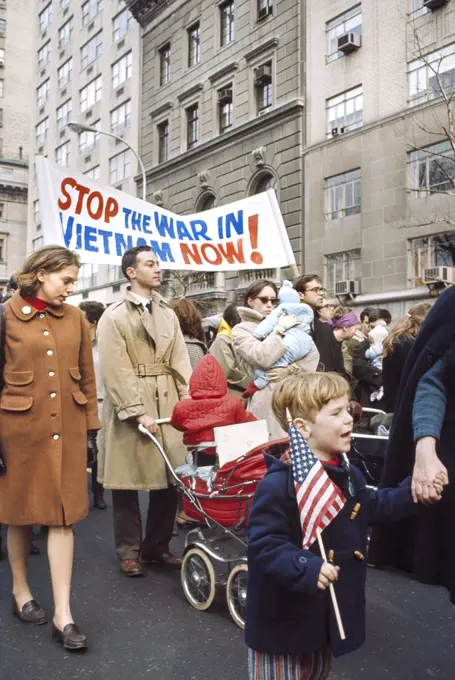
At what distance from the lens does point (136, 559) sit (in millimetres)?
5059

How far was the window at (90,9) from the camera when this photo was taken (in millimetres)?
41231

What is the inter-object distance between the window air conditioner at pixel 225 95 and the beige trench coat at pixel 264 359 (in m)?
24.5

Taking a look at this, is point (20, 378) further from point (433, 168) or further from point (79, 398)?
point (433, 168)

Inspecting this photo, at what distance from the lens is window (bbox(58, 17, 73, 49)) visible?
45.8 metres

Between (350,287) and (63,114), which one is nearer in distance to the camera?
(350,287)

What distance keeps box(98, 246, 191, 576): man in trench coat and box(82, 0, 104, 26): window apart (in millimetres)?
40364

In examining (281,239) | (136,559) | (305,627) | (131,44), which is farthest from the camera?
(131,44)

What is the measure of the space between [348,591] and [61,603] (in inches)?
79.9

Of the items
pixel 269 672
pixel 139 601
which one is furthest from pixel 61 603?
pixel 269 672

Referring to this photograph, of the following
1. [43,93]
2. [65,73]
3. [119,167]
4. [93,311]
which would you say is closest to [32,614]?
[93,311]

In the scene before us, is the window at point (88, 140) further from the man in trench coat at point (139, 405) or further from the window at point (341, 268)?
the man in trench coat at point (139, 405)

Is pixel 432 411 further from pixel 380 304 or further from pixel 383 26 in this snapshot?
pixel 383 26

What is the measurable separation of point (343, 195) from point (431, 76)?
4.36m

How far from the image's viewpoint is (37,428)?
3.95m
